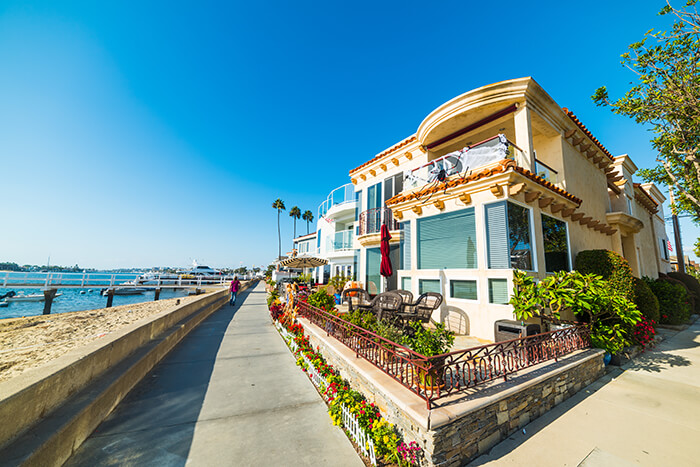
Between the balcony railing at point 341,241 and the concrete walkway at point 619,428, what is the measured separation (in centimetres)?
1481

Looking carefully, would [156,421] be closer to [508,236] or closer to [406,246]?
[406,246]

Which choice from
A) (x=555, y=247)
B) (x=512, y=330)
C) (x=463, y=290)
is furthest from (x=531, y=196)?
(x=512, y=330)

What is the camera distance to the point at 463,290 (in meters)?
6.99

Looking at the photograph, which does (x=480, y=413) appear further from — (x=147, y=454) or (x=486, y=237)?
(x=486, y=237)

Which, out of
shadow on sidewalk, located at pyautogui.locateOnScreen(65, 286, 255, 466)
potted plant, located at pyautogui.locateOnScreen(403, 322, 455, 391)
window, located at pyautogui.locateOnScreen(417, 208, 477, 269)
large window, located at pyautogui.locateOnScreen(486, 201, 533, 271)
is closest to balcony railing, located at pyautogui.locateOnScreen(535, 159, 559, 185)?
large window, located at pyautogui.locateOnScreen(486, 201, 533, 271)

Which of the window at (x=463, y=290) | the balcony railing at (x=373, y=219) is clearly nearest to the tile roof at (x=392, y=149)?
the balcony railing at (x=373, y=219)

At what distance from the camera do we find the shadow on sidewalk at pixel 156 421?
287cm

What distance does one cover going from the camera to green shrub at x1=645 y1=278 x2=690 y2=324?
980cm

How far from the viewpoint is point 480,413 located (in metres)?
2.99

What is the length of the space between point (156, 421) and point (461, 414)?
417 centimetres

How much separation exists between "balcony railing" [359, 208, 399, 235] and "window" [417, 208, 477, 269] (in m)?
3.88

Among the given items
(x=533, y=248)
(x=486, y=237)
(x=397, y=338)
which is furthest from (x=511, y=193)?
(x=397, y=338)

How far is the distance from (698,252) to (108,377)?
85.7 ft

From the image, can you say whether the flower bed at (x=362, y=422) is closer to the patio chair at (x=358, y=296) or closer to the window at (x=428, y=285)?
the patio chair at (x=358, y=296)
